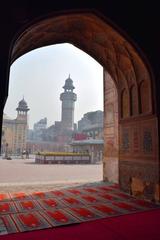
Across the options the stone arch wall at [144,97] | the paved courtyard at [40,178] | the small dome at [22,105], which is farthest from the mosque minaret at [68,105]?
the stone arch wall at [144,97]

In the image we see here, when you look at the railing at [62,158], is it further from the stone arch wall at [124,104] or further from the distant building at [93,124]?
the distant building at [93,124]

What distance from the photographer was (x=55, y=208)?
4.93 metres

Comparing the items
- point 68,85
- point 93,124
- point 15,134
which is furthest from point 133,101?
point 68,85

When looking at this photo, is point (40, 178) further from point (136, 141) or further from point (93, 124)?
point (93, 124)

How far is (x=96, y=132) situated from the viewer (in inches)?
1834

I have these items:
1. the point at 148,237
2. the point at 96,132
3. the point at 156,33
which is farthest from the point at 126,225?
the point at 96,132

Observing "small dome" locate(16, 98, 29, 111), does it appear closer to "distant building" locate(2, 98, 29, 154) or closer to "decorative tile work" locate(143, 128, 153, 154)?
"distant building" locate(2, 98, 29, 154)

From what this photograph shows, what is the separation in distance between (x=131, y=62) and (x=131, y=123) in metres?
2.14

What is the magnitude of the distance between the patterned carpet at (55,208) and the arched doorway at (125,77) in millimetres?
867

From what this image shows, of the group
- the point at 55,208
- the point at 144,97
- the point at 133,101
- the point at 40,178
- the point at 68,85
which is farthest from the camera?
the point at 68,85

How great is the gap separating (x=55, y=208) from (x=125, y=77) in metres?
5.19

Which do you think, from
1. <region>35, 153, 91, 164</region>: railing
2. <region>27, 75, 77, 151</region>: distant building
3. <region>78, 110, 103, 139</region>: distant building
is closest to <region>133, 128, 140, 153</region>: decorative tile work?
<region>35, 153, 91, 164</region>: railing

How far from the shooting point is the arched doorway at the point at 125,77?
5984mm

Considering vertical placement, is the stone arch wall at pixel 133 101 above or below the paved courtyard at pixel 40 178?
above
